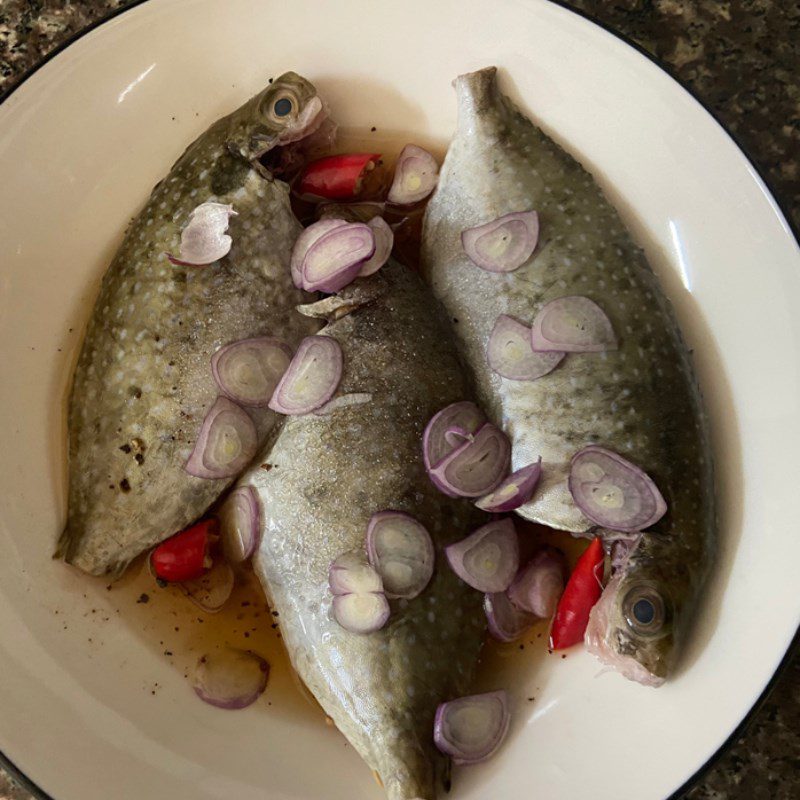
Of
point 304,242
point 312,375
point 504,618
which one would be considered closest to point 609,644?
point 504,618

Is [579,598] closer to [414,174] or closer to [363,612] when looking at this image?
[363,612]

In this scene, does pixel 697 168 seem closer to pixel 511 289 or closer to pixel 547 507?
pixel 511 289

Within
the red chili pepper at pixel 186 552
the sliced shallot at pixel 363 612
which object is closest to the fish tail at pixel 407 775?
the sliced shallot at pixel 363 612

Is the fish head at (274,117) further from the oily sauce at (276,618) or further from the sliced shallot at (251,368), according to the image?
the sliced shallot at (251,368)

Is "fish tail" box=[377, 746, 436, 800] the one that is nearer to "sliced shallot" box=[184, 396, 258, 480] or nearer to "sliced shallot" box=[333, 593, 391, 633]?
"sliced shallot" box=[333, 593, 391, 633]

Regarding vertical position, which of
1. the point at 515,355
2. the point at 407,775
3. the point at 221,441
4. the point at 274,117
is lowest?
the point at 407,775

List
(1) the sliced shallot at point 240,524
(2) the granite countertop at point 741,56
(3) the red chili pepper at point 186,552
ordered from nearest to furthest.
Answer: (1) the sliced shallot at point 240,524 < (3) the red chili pepper at point 186,552 < (2) the granite countertop at point 741,56

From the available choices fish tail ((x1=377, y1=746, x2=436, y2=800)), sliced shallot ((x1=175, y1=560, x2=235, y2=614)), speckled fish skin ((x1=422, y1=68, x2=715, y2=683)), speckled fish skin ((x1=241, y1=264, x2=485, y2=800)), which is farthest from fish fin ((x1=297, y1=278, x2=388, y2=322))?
fish tail ((x1=377, y1=746, x2=436, y2=800))
